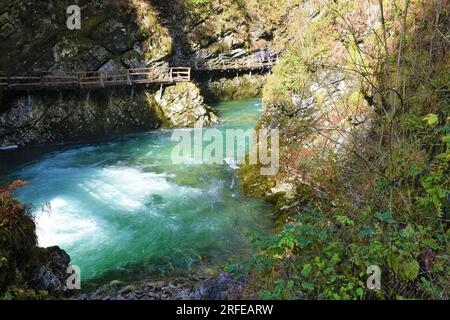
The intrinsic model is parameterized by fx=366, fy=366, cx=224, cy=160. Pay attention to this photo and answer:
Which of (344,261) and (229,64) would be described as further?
(229,64)

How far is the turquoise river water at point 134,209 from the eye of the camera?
8.98 meters

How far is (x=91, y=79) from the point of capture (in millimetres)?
19953

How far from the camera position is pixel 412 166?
529 centimetres

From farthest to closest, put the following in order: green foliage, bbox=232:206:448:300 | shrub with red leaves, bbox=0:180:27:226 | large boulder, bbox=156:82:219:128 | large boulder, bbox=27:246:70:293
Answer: large boulder, bbox=156:82:219:128, large boulder, bbox=27:246:70:293, shrub with red leaves, bbox=0:180:27:226, green foliage, bbox=232:206:448:300

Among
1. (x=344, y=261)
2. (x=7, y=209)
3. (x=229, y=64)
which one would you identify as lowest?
(x=344, y=261)

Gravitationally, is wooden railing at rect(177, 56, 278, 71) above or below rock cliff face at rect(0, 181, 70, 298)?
above

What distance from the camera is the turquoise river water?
8.98m

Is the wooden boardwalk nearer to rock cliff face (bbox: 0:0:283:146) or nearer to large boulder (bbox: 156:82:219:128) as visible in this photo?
rock cliff face (bbox: 0:0:283:146)

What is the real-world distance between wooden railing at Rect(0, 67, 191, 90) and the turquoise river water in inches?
129

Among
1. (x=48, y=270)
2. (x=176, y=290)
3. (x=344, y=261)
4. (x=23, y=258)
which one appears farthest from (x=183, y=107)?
(x=344, y=261)

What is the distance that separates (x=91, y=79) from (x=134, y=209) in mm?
11160

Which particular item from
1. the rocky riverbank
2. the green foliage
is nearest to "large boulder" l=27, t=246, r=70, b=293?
the rocky riverbank

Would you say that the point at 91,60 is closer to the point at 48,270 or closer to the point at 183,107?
the point at 183,107
